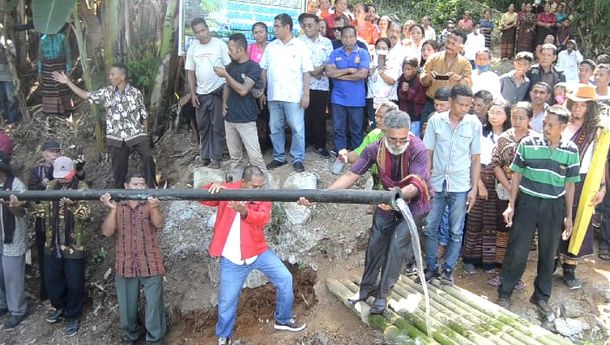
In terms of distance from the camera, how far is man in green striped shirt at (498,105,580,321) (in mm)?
4555

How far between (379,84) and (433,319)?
315 centimetres

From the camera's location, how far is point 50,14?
514 cm

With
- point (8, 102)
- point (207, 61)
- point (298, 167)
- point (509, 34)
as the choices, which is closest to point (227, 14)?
point (207, 61)

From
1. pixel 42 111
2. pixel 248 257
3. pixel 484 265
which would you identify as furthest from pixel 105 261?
pixel 484 265

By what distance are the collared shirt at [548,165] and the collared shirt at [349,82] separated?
225cm

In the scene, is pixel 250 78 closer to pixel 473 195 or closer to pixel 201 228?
pixel 201 228

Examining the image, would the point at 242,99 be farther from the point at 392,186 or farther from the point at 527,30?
the point at 527,30

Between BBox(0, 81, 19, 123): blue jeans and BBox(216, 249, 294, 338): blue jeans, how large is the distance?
5513 millimetres

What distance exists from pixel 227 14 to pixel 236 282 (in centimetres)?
359

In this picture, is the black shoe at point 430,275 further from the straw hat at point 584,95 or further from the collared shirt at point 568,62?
the collared shirt at point 568,62

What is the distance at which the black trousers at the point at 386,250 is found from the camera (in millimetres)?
4273

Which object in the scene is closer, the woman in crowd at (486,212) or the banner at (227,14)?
the woman in crowd at (486,212)

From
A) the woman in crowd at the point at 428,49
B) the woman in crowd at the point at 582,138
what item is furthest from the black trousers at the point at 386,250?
the woman in crowd at the point at 428,49

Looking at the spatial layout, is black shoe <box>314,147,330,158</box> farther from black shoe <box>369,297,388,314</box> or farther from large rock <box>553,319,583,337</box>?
large rock <box>553,319,583,337</box>
